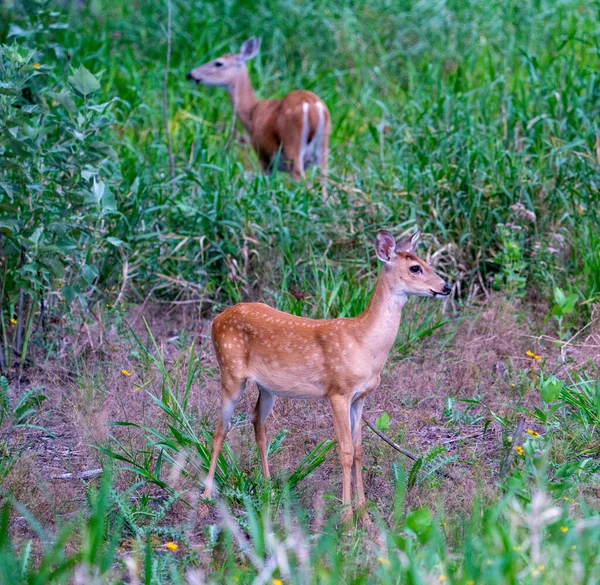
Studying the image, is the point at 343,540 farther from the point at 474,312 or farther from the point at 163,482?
the point at 474,312

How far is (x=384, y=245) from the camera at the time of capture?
445cm

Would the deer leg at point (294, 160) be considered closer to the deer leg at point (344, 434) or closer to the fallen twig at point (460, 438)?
the fallen twig at point (460, 438)

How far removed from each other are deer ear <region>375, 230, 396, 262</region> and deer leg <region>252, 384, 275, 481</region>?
81 centimetres

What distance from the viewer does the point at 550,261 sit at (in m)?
6.57

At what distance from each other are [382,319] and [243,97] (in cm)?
554

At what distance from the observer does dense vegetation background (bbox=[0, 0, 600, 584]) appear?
366 cm

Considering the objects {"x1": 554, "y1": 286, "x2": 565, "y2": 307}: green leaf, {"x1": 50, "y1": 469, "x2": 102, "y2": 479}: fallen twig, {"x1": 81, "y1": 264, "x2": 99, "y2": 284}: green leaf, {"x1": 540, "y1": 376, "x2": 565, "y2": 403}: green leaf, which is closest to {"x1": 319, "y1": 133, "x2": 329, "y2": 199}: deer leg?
{"x1": 554, "y1": 286, "x2": 565, "y2": 307}: green leaf

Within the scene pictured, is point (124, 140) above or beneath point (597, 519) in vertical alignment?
beneath

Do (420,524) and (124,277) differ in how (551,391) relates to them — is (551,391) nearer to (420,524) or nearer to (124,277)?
(420,524)

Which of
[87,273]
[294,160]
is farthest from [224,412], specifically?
[294,160]

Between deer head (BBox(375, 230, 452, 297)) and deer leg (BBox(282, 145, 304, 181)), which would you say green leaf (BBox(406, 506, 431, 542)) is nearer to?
deer head (BBox(375, 230, 452, 297))

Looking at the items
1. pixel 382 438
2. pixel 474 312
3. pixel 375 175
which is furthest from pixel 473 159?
pixel 382 438

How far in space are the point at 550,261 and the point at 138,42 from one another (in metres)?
5.60

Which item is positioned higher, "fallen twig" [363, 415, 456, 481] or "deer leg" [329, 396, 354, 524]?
"deer leg" [329, 396, 354, 524]
